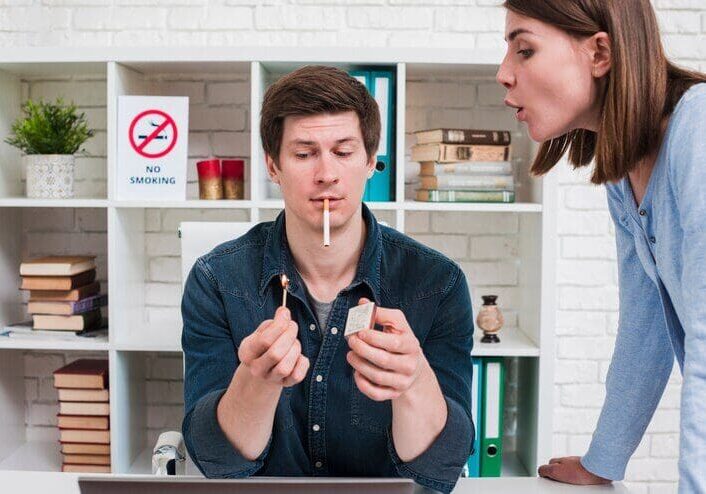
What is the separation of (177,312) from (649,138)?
190cm

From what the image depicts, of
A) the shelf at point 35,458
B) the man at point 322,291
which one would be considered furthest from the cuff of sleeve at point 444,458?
the shelf at point 35,458

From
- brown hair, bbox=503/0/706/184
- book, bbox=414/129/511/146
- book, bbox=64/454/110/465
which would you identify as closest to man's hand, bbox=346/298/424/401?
brown hair, bbox=503/0/706/184

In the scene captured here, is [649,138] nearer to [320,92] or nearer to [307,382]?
[320,92]

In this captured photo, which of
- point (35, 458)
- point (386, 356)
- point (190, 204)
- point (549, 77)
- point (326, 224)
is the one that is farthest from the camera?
point (35, 458)

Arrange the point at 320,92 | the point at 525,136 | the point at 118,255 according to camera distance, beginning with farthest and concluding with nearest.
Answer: the point at 525,136
the point at 118,255
the point at 320,92

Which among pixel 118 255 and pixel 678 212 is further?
pixel 118 255

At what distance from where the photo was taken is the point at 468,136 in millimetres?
2377

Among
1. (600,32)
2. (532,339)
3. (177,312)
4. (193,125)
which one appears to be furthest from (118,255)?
(600,32)

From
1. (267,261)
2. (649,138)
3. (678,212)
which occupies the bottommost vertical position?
(267,261)

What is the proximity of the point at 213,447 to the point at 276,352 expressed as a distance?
27cm

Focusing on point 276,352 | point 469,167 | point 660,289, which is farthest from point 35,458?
point 660,289

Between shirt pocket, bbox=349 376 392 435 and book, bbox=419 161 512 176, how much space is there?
107cm

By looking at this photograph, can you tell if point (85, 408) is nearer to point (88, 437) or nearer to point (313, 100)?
point (88, 437)

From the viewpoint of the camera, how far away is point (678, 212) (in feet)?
3.62
